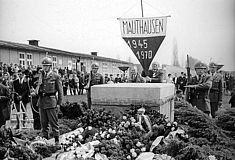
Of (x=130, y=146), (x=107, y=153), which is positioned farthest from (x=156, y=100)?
(x=107, y=153)

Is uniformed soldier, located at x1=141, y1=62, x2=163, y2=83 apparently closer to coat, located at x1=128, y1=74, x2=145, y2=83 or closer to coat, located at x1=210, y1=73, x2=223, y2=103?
coat, located at x1=128, y1=74, x2=145, y2=83

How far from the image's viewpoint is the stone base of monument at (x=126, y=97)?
2.98 metres

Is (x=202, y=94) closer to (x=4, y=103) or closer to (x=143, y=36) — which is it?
(x=143, y=36)

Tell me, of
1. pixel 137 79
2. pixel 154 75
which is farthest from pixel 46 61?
pixel 154 75

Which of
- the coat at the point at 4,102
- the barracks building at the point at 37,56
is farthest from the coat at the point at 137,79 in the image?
the coat at the point at 4,102

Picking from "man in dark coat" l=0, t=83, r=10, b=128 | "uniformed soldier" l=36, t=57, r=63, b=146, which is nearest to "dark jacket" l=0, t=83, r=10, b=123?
"man in dark coat" l=0, t=83, r=10, b=128

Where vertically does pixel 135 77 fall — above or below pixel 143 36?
below

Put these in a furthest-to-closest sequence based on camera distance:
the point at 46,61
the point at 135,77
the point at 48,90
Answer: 1. the point at 135,77
2. the point at 48,90
3. the point at 46,61

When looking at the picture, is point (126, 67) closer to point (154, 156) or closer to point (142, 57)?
point (142, 57)

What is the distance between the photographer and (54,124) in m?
3.42

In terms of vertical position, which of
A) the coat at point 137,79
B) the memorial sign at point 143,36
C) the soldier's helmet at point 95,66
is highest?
the memorial sign at point 143,36

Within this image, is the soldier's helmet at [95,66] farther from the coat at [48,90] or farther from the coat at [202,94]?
the coat at [202,94]

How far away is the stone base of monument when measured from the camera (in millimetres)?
2984

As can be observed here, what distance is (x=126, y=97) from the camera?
303cm
